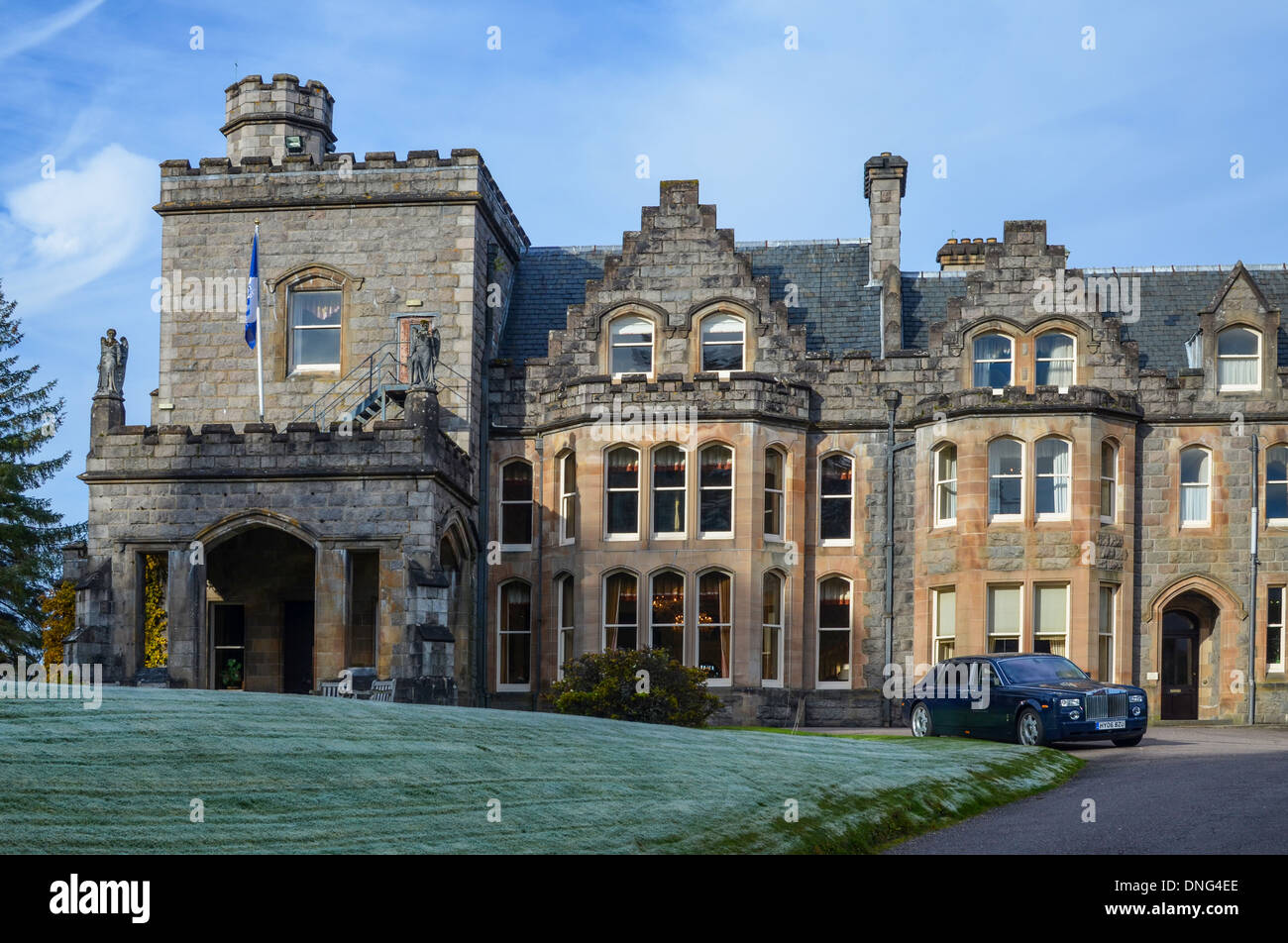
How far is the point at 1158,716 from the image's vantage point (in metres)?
36.6

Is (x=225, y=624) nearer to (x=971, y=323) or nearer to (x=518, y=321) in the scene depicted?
(x=518, y=321)

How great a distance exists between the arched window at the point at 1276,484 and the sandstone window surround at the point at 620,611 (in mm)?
13590

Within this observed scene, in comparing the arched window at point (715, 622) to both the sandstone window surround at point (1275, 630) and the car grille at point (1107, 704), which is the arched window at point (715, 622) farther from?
the sandstone window surround at point (1275, 630)

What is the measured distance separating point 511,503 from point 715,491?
4.75 m

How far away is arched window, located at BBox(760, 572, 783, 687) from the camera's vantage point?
36750mm

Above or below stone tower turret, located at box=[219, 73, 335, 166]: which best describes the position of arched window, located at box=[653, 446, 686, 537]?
below

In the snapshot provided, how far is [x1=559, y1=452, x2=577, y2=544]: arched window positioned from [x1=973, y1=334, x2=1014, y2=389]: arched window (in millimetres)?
8959

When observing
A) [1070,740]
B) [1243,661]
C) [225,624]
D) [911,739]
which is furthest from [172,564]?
[1243,661]

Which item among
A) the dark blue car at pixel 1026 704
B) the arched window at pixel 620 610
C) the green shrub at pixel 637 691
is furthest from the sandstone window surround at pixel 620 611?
the dark blue car at pixel 1026 704

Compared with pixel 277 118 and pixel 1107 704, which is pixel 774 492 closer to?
pixel 1107 704

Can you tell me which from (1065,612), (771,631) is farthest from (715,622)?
(1065,612)

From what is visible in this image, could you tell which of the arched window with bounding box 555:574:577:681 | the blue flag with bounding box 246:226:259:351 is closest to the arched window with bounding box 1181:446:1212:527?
the arched window with bounding box 555:574:577:681

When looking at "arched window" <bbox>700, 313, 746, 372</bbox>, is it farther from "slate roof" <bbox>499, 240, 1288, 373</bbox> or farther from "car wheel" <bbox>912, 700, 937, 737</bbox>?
"car wheel" <bbox>912, 700, 937, 737</bbox>

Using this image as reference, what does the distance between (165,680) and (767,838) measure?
1756 centimetres
